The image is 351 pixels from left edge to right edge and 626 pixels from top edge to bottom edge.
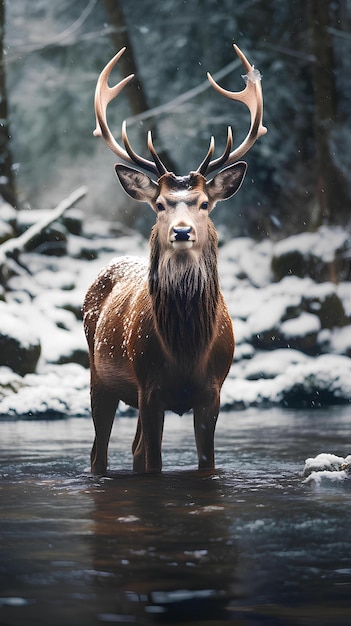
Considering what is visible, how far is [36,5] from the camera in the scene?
79.0 ft

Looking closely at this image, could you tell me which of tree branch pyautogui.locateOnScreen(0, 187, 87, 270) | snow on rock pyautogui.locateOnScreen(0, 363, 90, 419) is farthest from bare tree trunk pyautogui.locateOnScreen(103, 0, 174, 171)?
snow on rock pyautogui.locateOnScreen(0, 363, 90, 419)

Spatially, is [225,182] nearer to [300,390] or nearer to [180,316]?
[180,316]

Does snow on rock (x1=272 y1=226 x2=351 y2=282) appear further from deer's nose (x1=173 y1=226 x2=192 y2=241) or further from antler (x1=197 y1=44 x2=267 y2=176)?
deer's nose (x1=173 y1=226 x2=192 y2=241)

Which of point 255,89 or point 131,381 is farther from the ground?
point 255,89

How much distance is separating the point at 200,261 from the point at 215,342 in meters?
0.60

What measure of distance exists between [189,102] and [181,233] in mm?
16050

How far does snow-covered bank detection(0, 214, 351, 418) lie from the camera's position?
49.5 feet

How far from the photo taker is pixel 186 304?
7.05 meters

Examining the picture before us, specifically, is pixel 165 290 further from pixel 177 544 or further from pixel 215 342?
pixel 177 544

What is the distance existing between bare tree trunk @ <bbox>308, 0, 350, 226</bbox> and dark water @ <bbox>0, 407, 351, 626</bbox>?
1174 centimetres

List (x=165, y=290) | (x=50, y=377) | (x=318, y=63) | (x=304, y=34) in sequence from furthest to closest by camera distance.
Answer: (x=304, y=34) < (x=318, y=63) < (x=50, y=377) < (x=165, y=290)

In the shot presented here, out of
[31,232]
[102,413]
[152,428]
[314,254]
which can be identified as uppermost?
[31,232]

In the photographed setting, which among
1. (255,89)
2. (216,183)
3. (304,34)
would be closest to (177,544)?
(216,183)

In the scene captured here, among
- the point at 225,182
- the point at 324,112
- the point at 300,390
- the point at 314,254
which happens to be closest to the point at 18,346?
the point at 300,390
